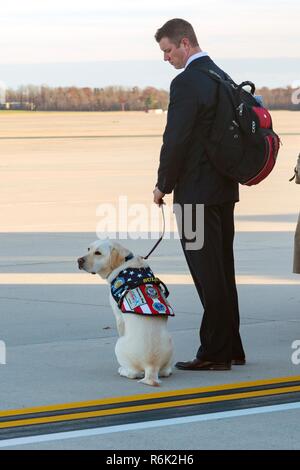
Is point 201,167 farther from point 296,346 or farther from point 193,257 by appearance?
point 296,346

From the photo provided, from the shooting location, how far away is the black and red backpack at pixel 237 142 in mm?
7910

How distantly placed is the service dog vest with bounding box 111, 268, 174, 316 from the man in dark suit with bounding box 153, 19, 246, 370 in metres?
0.36

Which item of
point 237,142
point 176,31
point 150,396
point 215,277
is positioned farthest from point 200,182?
point 150,396

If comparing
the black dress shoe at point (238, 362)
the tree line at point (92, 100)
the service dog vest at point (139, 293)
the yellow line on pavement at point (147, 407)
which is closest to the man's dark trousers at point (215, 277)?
the black dress shoe at point (238, 362)

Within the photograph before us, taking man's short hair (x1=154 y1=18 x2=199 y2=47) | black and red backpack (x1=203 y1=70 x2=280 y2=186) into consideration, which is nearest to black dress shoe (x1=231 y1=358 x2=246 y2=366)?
black and red backpack (x1=203 y1=70 x2=280 y2=186)

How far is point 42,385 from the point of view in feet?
25.2

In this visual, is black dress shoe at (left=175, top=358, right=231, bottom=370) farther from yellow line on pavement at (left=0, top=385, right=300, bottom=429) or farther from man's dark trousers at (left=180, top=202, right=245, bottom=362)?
yellow line on pavement at (left=0, top=385, right=300, bottom=429)

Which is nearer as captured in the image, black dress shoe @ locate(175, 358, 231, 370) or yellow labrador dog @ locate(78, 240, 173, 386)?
yellow labrador dog @ locate(78, 240, 173, 386)

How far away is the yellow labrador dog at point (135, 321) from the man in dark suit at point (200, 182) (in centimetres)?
38

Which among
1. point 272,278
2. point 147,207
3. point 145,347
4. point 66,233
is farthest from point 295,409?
point 147,207

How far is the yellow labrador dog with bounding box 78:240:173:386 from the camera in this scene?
767cm

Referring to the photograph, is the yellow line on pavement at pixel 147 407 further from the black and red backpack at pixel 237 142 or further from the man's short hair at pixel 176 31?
the man's short hair at pixel 176 31

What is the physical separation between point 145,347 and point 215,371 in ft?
2.48
